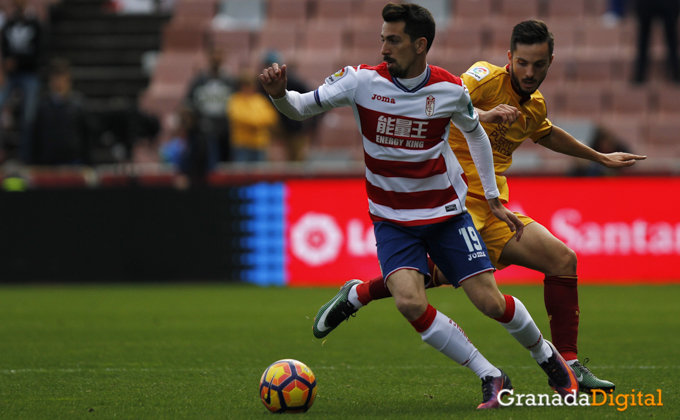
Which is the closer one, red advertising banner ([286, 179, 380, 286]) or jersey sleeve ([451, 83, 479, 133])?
jersey sleeve ([451, 83, 479, 133])

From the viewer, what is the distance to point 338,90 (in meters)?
4.81

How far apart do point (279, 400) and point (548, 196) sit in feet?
27.4

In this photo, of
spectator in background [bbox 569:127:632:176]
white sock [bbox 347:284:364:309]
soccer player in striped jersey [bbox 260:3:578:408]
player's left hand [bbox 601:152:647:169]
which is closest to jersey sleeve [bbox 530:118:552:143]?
player's left hand [bbox 601:152:647:169]

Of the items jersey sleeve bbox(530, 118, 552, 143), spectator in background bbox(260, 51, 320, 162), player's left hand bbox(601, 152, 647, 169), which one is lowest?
spectator in background bbox(260, 51, 320, 162)

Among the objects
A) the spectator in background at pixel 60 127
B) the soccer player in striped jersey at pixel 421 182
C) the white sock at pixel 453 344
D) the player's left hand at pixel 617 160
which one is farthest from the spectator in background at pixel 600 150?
the white sock at pixel 453 344

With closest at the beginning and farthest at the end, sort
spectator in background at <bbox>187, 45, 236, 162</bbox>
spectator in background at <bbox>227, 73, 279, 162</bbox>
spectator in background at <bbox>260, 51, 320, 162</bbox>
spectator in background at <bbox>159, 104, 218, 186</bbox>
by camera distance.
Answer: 1. spectator in background at <bbox>159, 104, 218, 186</bbox>
2. spectator in background at <bbox>227, 73, 279, 162</bbox>
3. spectator in background at <bbox>187, 45, 236, 162</bbox>
4. spectator in background at <bbox>260, 51, 320, 162</bbox>

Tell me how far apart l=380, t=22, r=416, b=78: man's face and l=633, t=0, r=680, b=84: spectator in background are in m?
11.5

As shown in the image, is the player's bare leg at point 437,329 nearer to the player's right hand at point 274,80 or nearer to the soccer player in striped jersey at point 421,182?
the soccer player in striped jersey at point 421,182

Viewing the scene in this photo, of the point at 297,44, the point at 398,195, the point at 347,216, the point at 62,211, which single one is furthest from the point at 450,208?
the point at 297,44

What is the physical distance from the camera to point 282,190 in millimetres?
12570

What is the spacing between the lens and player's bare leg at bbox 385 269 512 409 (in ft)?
15.3

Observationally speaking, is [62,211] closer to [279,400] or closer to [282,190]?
[282,190]

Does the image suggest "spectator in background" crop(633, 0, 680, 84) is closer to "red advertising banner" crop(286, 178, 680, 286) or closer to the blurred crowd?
the blurred crowd

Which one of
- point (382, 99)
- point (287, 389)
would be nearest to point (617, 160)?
point (382, 99)
